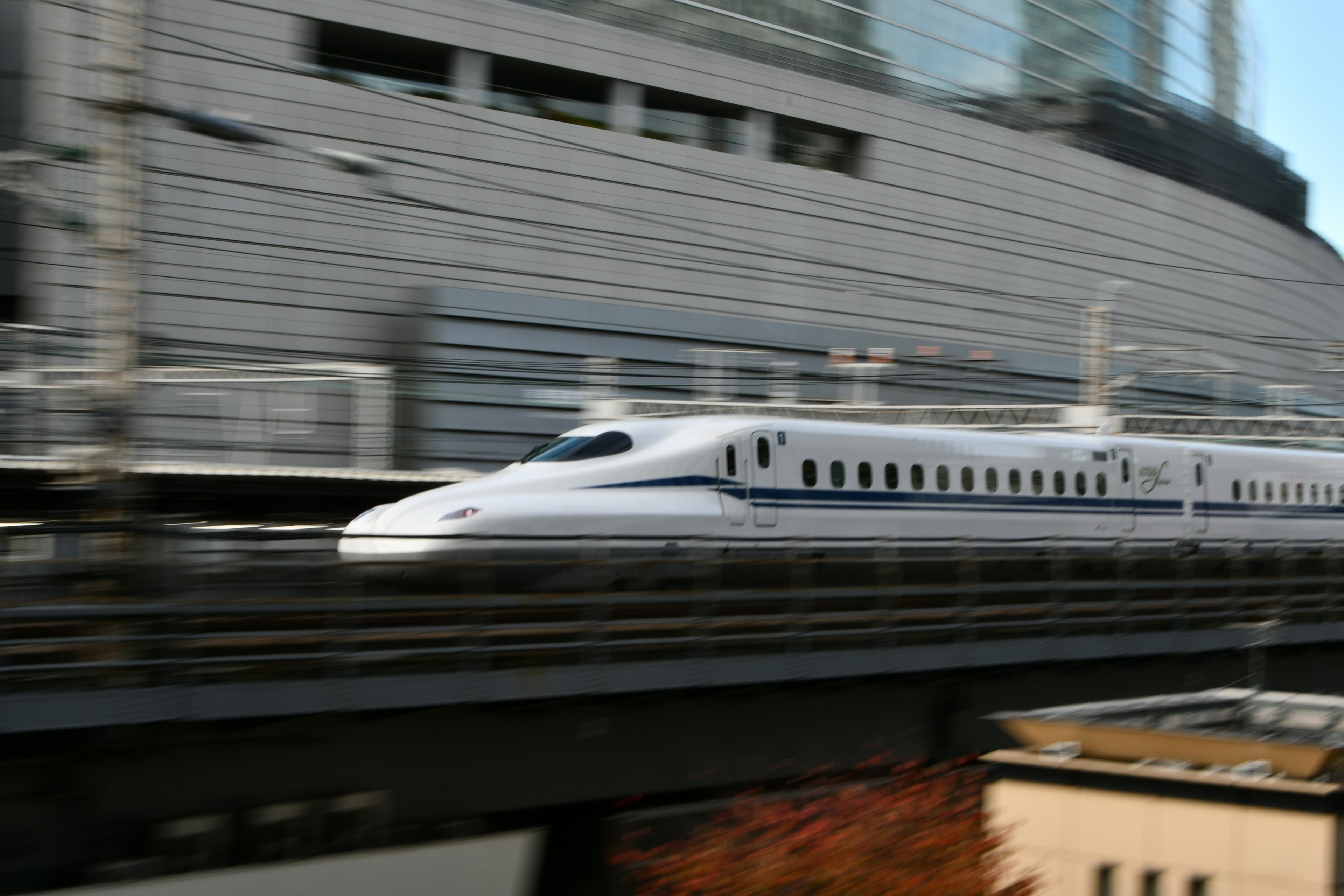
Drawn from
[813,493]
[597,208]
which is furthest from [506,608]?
[597,208]

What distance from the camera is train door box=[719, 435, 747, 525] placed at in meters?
14.8

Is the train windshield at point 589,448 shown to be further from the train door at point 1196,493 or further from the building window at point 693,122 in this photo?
the building window at point 693,122

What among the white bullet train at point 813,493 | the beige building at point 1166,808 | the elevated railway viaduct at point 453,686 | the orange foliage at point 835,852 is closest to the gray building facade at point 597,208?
the white bullet train at point 813,493

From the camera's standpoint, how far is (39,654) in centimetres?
814

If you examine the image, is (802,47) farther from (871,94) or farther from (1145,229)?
(1145,229)

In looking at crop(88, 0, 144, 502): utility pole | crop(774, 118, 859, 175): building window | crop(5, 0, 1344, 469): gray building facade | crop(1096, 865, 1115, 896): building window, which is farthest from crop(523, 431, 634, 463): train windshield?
crop(774, 118, 859, 175): building window

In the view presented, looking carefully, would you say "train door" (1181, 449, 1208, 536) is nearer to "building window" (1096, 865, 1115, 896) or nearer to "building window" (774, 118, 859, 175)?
"building window" (1096, 865, 1115, 896)

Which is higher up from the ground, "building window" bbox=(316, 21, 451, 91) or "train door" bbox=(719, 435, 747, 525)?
"building window" bbox=(316, 21, 451, 91)

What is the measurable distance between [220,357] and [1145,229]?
29.7 metres

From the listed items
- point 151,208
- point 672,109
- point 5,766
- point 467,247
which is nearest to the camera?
point 5,766

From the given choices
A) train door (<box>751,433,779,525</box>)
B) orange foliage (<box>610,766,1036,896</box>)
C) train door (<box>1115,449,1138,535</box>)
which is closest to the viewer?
orange foliage (<box>610,766,1036,896</box>)

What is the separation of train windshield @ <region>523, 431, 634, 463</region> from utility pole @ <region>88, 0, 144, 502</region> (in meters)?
5.92

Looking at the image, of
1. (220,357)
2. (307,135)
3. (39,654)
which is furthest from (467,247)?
(39,654)

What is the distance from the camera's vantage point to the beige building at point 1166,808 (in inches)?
301
